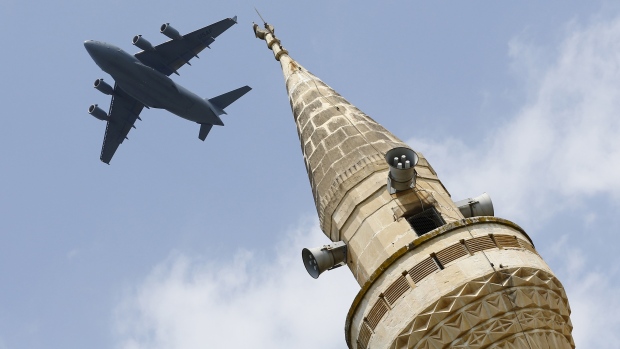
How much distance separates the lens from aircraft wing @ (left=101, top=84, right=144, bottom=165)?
4178 cm

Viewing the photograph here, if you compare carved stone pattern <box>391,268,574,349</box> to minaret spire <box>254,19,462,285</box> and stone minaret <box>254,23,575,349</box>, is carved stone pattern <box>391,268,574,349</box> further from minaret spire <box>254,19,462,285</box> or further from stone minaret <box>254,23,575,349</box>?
minaret spire <box>254,19,462,285</box>

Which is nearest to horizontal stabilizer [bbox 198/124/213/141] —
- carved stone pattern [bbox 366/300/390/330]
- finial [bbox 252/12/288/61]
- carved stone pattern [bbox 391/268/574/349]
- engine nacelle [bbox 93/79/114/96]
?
engine nacelle [bbox 93/79/114/96]

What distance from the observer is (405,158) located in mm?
11844

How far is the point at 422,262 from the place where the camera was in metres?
10.0

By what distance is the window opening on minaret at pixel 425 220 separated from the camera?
11.5 m

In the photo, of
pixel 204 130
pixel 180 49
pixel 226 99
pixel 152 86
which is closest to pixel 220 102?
pixel 226 99

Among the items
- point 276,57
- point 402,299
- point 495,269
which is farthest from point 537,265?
point 276,57

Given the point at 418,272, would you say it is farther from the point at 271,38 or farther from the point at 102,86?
the point at 102,86

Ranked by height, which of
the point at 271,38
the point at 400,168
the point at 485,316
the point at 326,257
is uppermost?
the point at 271,38

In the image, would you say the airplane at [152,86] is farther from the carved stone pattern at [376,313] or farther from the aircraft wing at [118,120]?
the carved stone pattern at [376,313]

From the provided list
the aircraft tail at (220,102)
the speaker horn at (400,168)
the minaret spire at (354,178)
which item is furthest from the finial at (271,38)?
the aircraft tail at (220,102)

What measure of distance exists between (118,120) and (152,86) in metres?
5.82

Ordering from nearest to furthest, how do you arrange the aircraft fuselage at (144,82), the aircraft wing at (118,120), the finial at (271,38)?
the finial at (271,38) < the aircraft fuselage at (144,82) < the aircraft wing at (118,120)

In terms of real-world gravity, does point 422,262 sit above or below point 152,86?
below
